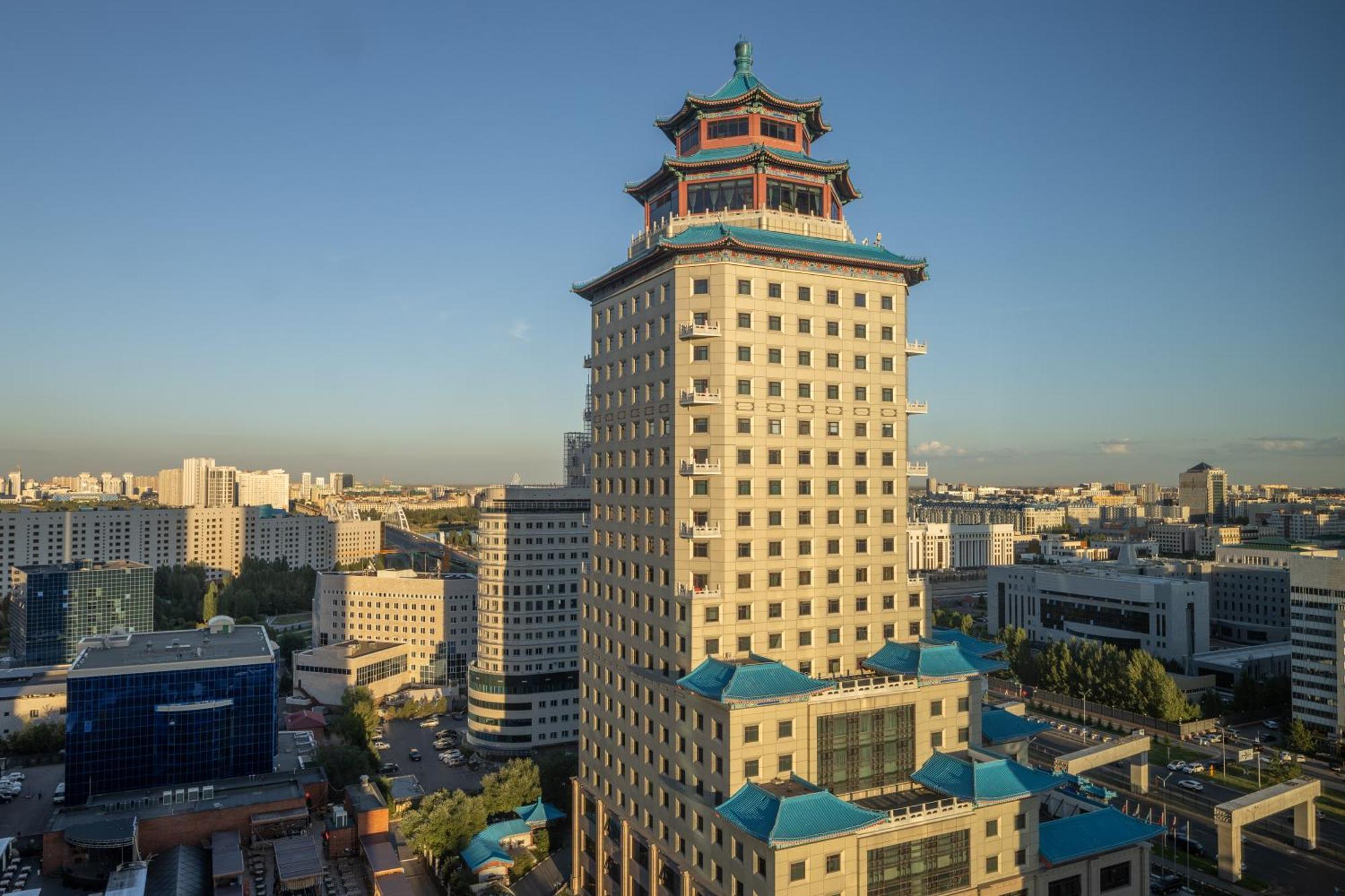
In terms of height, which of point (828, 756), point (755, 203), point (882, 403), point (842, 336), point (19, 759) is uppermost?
point (755, 203)

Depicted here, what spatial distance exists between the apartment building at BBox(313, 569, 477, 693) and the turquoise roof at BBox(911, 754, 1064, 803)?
8346cm

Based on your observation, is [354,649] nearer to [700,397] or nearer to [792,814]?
[700,397]

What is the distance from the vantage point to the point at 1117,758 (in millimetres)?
67250

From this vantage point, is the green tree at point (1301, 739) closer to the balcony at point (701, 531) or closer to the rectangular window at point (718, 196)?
the balcony at point (701, 531)

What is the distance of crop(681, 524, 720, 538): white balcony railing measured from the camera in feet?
133

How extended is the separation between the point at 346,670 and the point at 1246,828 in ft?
295

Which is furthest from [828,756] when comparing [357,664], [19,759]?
[19,759]

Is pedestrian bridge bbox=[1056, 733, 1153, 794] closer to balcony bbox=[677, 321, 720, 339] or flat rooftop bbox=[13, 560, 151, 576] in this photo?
balcony bbox=[677, 321, 720, 339]

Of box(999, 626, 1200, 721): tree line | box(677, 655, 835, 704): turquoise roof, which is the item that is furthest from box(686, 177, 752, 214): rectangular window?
box(999, 626, 1200, 721): tree line

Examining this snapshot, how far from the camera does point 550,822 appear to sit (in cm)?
6262

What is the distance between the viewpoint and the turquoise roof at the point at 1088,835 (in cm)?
4109

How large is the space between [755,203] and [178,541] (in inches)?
6652

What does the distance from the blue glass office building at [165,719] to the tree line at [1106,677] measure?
7411cm

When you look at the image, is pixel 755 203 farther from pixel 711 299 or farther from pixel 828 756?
pixel 828 756
